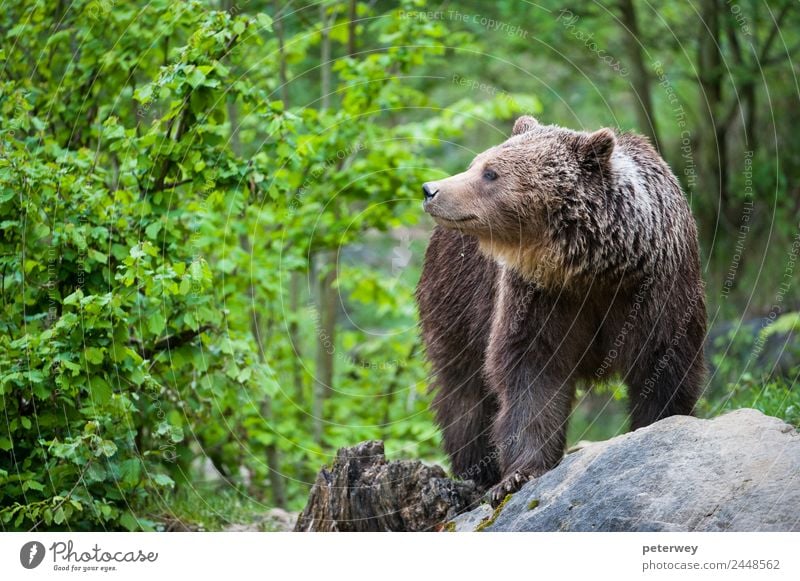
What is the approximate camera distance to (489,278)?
23.5 ft

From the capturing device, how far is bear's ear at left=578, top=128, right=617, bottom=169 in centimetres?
613

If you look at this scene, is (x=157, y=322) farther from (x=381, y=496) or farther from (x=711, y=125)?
(x=711, y=125)

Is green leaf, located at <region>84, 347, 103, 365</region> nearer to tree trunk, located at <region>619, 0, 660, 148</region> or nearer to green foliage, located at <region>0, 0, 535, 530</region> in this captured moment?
green foliage, located at <region>0, 0, 535, 530</region>

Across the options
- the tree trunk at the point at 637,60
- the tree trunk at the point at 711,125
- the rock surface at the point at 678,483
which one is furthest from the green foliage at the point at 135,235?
the tree trunk at the point at 711,125

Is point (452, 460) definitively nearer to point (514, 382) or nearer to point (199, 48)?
point (514, 382)

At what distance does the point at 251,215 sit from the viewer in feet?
33.6

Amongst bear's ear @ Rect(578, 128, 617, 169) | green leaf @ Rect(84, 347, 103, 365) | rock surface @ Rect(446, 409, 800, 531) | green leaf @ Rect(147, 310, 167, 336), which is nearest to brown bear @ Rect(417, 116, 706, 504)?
bear's ear @ Rect(578, 128, 617, 169)

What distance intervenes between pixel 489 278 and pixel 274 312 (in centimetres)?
472

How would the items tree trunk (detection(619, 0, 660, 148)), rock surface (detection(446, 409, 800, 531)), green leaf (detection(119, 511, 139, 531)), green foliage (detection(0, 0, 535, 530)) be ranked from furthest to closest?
tree trunk (detection(619, 0, 660, 148)) → green leaf (detection(119, 511, 139, 531)) → green foliage (detection(0, 0, 535, 530)) → rock surface (detection(446, 409, 800, 531))

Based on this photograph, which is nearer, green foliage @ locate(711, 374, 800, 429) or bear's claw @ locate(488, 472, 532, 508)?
bear's claw @ locate(488, 472, 532, 508)

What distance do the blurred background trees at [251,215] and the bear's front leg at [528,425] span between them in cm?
84

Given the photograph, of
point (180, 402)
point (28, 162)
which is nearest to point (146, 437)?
point (180, 402)

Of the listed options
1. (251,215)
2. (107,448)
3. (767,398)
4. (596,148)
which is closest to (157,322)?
(107,448)

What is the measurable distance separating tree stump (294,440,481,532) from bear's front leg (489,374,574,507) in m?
0.52
